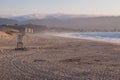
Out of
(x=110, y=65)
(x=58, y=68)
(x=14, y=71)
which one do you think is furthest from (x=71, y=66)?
(x=14, y=71)

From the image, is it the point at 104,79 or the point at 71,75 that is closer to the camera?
the point at 104,79

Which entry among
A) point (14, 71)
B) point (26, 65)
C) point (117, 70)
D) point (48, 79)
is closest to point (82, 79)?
point (48, 79)

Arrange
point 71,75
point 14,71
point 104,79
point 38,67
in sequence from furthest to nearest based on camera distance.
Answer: point 38,67, point 14,71, point 71,75, point 104,79

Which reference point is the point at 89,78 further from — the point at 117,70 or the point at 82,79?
the point at 117,70

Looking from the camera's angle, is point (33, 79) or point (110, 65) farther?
point (110, 65)

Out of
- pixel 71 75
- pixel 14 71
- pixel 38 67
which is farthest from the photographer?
pixel 38 67

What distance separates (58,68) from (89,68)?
4.66ft

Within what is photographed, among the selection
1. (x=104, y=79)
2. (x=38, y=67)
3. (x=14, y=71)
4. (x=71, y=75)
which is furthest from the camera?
(x=38, y=67)

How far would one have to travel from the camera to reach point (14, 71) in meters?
13.2

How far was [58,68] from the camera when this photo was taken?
45.8 ft

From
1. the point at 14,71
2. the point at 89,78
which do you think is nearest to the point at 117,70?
the point at 89,78

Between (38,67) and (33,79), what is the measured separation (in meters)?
2.87

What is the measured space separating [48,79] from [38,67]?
294 cm

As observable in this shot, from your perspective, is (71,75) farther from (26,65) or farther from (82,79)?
(26,65)
